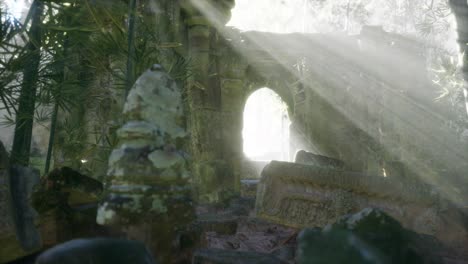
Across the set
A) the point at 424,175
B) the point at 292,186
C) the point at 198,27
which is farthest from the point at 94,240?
the point at 424,175

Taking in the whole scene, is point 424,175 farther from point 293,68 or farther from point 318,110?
point 293,68

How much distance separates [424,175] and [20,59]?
880 cm

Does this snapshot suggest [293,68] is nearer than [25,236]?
No

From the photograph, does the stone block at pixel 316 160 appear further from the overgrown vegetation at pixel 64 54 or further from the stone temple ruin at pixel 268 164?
the overgrown vegetation at pixel 64 54

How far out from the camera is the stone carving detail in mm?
3929

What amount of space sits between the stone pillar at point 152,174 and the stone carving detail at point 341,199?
7.83ft

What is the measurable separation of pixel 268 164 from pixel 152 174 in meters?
2.64

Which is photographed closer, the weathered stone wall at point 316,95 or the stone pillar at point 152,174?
the stone pillar at point 152,174

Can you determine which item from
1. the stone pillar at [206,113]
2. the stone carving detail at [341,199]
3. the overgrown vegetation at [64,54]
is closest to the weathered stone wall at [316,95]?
the stone pillar at [206,113]

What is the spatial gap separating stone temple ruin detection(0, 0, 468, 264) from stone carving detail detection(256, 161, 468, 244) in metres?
0.01

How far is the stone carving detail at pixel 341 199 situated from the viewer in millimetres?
3929

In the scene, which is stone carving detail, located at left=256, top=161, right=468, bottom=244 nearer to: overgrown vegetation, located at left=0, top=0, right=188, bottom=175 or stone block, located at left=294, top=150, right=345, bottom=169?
overgrown vegetation, located at left=0, top=0, right=188, bottom=175

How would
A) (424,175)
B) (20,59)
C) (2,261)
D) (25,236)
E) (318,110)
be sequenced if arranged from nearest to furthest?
(2,261), (25,236), (20,59), (424,175), (318,110)

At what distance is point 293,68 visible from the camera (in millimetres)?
12570
